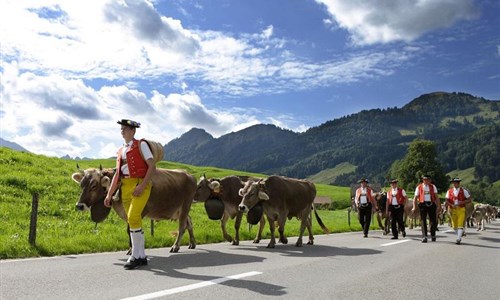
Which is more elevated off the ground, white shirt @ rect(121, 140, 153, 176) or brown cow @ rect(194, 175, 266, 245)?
white shirt @ rect(121, 140, 153, 176)

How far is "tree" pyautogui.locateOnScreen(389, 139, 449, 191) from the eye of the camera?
95.3m

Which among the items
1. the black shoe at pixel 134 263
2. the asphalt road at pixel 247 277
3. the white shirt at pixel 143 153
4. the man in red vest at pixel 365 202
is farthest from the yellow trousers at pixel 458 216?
the white shirt at pixel 143 153

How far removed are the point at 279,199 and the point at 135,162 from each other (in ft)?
20.9

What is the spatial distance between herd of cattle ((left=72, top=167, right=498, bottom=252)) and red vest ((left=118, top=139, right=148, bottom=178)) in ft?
2.77

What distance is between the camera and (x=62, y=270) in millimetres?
7512

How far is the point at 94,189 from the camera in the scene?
936 cm

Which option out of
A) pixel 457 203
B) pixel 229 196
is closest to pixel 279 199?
pixel 229 196

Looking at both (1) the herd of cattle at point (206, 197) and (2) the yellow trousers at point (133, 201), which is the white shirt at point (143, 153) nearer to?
(2) the yellow trousers at point (133, 201)

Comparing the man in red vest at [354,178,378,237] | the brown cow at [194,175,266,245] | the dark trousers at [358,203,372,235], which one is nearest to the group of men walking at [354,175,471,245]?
the man in red vest at [354,178,378,237]

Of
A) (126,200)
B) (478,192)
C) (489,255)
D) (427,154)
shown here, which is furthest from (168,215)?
(478,192)

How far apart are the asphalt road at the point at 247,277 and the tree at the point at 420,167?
298ft

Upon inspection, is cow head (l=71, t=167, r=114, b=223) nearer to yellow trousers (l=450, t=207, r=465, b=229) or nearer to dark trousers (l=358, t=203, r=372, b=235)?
dark trousers (l=358, t=203, r=372, b=235)

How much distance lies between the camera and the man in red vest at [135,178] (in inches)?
314

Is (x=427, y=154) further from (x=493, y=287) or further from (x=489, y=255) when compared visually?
(x=493, y=287)
